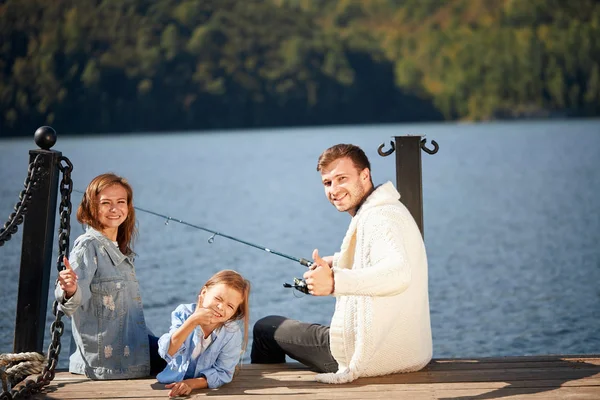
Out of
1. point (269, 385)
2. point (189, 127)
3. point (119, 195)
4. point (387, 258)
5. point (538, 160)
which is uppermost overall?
point (189, 127)

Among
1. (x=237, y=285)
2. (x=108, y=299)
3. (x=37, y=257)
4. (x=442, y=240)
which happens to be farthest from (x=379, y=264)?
(x=442, y=240)

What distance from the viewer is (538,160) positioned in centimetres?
3794

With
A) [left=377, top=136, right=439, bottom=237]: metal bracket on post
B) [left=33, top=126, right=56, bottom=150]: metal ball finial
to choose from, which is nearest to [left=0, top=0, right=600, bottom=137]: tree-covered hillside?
[left=33, top=126, right=56, bottom=150]: metal ball finial

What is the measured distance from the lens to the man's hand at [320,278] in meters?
3.93

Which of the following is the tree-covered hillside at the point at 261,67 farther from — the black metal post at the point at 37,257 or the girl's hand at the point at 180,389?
the girl's hand at the point at 180,389

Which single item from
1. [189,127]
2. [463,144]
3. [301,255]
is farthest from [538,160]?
[189,127]

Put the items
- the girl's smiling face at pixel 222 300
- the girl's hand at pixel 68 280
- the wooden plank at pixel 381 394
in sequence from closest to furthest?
the wooden plank at pixel 381 394, the girl's hand at pixel 68 280, the girl's smiling face at pixel 222 300

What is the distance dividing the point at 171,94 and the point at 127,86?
11.4 ft

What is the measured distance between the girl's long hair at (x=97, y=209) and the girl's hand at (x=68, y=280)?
1.22 feet

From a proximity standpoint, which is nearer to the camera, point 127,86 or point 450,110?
point 127,86

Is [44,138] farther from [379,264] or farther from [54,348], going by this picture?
[379,264]

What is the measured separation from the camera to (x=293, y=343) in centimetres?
483

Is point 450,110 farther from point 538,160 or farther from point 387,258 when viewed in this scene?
point 387,258

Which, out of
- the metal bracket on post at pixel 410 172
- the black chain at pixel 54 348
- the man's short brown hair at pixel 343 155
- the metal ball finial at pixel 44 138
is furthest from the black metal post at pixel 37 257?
the metal bracket on post at pixel 410 172
